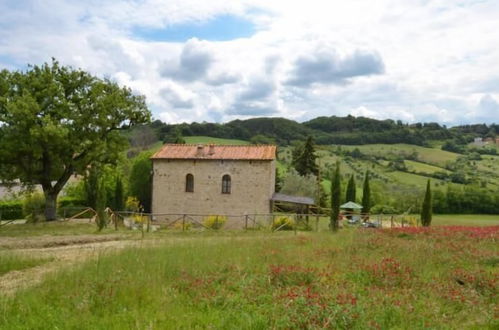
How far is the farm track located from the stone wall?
13097 millimetres

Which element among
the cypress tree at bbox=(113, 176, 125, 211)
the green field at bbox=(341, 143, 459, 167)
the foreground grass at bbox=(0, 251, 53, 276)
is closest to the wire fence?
the cypress tree at bbox=(113, 176, 125, 211)

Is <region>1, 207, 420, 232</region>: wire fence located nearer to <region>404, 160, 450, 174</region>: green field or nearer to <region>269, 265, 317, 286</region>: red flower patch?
<region>269, 265, 317, 286</region>: red flower patch

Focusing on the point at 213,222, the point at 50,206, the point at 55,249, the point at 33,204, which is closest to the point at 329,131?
the point at 213,222

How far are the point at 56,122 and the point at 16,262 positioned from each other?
1525 centimetres

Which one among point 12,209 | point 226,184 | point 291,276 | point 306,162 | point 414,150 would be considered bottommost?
point 12,209

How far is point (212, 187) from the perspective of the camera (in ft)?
105

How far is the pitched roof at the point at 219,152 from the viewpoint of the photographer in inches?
1252

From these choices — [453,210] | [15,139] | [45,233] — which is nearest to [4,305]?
[45,233]

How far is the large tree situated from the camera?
23859 mm

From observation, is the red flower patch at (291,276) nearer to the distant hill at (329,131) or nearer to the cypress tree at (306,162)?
the cypress tree at (306,162)

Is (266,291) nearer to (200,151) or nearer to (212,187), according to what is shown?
(212,187)

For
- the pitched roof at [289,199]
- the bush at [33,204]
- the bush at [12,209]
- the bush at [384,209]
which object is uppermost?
the pitched roof at [289,199]

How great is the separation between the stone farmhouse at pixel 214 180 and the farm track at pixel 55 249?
13106 millimetres

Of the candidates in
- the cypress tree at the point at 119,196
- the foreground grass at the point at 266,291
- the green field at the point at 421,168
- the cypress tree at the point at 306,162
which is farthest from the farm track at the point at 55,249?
the green field at the point at 421,168
